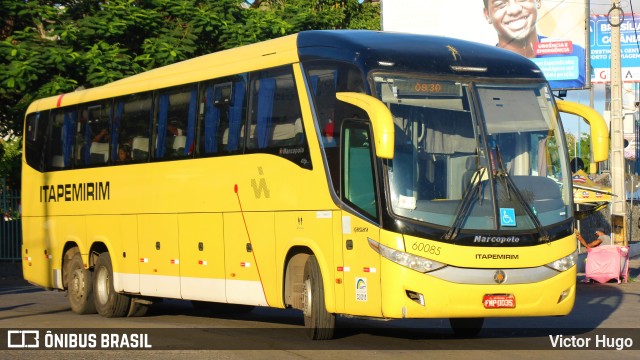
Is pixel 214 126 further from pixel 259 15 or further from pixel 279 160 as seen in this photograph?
pixel 259 15

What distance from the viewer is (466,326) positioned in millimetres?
15422

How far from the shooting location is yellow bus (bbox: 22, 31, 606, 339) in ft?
42.9

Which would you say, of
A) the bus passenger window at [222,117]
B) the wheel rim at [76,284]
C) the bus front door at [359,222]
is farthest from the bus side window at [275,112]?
the wheel rim at [76,284]

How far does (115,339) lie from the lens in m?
14.9

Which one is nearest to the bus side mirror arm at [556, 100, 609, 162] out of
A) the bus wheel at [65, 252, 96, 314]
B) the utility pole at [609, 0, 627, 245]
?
the bus wheel at [65, 252, 96, 314]

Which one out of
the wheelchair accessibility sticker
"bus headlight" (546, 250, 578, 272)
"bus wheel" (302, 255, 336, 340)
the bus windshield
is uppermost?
the bus windshield

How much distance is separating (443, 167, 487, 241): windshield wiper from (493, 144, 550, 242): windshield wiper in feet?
0.74

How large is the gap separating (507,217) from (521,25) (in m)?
27.7

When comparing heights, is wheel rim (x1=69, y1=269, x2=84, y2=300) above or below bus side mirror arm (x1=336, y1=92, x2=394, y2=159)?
below

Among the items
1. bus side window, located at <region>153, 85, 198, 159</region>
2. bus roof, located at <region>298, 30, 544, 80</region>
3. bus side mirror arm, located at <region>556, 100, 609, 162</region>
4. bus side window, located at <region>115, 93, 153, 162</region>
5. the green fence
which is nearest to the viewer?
bus roof, located at <region>298, 30, 544, 80</region>

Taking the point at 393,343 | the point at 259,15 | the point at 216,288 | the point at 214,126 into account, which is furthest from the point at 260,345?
the point at 259,15

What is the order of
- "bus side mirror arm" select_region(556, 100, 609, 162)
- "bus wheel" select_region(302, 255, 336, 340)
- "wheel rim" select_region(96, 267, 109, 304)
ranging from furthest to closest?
"wheel rim" select_region(96, 267, 109, 304)
"bus wheel" select_region(302, 255, 336, 340)
"bus side mirror arm" select_region(556, 100, 609, 162)

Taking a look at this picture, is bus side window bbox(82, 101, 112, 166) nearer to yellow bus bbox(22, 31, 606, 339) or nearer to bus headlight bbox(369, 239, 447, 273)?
yellow bus bbox(22, 31, 606, 339)

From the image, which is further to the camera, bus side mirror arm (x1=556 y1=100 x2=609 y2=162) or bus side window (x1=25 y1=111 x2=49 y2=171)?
bus side window (x1=25 y1=111 x2=49 y2=171)
